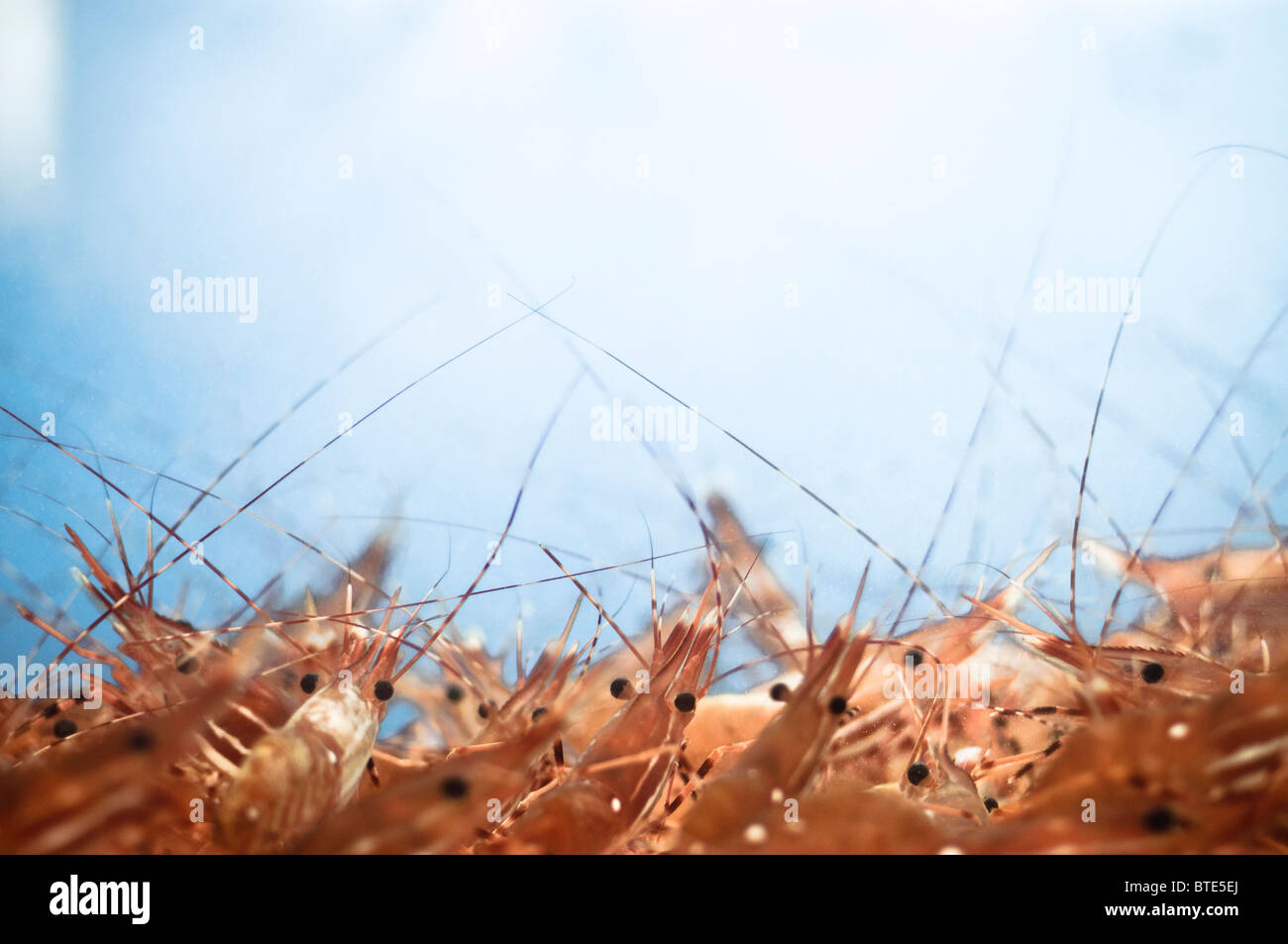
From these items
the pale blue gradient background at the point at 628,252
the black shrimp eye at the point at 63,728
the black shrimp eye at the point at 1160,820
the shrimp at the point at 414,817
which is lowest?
the black shrimp eye at the point at 1160,820

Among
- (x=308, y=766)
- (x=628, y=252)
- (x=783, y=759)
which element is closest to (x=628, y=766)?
(x=783, y=759)

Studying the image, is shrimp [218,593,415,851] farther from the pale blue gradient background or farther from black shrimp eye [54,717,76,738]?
the pale blue gradient background

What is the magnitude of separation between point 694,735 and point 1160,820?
661 mm

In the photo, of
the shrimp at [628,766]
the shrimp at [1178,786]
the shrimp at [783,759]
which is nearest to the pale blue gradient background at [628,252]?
the shrimp at [628,766]

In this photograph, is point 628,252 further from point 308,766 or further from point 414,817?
point 414,817

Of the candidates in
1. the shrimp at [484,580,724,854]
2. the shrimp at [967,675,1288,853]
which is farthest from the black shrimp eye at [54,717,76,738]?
the shrimp at [967,675,1288,853]

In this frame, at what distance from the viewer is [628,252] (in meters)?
1.92

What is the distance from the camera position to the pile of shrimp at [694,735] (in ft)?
1.87

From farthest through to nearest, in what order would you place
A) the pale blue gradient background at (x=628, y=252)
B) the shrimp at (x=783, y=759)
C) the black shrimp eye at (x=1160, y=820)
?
the pale blue gradient background at (x=628, y=252), the shrimp at (x=783, y=759), the black shrimp eye at (x=1160, y=820)

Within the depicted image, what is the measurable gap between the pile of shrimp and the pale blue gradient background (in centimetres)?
54

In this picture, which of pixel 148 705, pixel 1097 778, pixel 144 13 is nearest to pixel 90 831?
pixel 148 705

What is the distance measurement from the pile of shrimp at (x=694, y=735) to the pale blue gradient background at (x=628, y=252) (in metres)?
0.54

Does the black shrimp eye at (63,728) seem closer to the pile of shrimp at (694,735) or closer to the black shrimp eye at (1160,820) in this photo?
the pile of shrimp at (694,735)
